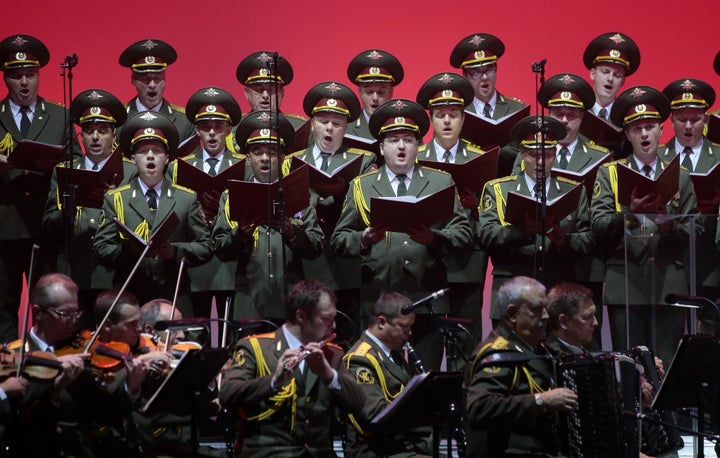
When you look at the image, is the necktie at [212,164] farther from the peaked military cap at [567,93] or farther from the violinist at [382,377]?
the violinist at [382,377]

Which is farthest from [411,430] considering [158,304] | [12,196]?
[12,196]

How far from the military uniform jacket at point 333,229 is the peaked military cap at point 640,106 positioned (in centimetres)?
168

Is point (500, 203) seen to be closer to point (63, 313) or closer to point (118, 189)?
point (118, 189)

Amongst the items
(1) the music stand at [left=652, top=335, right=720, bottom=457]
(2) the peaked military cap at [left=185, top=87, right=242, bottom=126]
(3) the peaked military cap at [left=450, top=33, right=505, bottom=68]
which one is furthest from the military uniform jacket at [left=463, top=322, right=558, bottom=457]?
(3) the peaked military cap at [left=450, top=33, right=505, bottom=68]

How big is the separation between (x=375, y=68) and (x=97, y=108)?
6.41ft

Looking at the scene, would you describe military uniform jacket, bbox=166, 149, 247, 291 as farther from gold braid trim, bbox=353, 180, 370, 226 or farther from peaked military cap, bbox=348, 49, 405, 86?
peaked military cap, bbox=348, 49, 405, 86

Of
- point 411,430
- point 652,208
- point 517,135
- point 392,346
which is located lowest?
point 411,430

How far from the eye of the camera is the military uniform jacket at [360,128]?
346 inches

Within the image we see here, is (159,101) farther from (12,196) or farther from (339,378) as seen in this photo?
(339,378)

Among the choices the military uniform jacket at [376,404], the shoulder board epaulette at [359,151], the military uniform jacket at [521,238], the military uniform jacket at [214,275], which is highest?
the shoulder board epaulette at [359,151]

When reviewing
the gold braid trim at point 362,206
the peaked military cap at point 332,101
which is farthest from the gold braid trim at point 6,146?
the gold braid trim at point 362,206

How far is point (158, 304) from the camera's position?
269 inches

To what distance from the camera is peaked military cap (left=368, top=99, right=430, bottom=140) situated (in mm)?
8039

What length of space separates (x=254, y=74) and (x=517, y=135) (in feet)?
6.59
